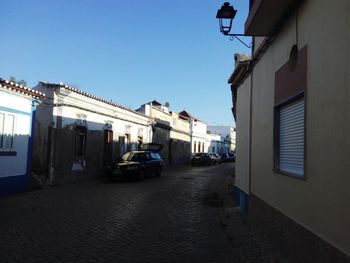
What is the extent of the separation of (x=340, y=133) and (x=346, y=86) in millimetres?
521

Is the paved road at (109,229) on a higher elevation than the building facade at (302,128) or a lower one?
lower

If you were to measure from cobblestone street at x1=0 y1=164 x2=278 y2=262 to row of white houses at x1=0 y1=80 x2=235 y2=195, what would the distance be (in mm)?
1690

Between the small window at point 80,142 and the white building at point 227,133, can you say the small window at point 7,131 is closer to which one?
the small window at point 80,142

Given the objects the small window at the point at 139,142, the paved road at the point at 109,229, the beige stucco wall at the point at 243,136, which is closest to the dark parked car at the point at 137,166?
the small window at the point at 139,142

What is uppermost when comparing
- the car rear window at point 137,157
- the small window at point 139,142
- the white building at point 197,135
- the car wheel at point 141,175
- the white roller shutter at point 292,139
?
the white building at point 197,135

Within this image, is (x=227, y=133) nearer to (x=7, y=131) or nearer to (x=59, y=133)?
(x=59, y=133)

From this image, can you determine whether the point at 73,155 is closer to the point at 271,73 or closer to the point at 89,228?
the point at 89,228

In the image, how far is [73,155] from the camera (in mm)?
20344

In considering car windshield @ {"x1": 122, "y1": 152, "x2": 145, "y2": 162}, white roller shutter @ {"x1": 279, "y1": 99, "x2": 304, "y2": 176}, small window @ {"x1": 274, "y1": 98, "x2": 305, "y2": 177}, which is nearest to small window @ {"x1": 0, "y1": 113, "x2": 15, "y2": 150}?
car windshield @ {"x1": 122, "y1": 152, "x2": 145, "y2": 162}

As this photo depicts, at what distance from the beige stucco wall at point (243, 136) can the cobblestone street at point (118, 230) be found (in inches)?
41.5

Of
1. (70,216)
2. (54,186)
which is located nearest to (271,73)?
(70,216)

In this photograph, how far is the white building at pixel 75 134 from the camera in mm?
18438

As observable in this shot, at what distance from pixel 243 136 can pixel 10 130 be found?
7755 mm

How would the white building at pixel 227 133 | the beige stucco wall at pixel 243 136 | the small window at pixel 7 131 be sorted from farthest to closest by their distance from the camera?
the white building at pixel 227 133 < the small window at pixel 7 131 < the beige stucco wall at pixel 243 136
